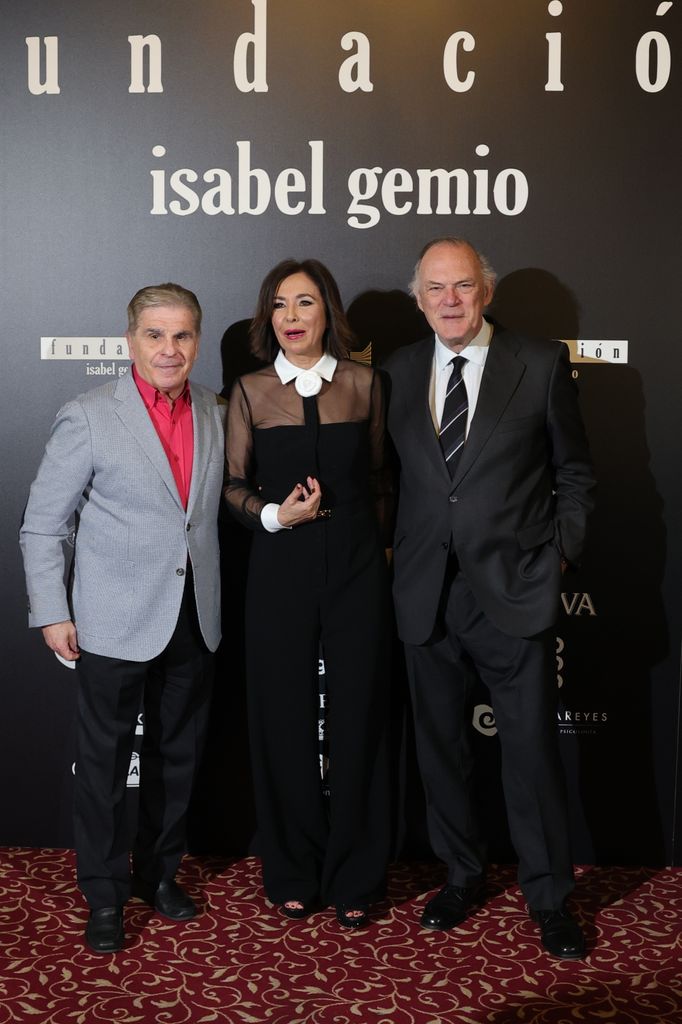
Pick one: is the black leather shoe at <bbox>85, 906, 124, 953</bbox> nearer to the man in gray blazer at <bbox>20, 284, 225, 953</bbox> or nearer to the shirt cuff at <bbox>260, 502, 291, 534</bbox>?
the man in gray blazer at <bbox>20, 284, 225, 953</bbox>

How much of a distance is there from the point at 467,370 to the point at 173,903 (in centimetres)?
186

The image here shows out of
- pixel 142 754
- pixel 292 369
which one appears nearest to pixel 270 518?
pixel 292 369

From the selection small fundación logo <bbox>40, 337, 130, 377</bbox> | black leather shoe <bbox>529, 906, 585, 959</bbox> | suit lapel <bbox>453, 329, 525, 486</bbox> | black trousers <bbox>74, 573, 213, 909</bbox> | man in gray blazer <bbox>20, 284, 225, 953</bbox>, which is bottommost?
black leather shoe <bbox>529, 906, 585, 959</bbox>

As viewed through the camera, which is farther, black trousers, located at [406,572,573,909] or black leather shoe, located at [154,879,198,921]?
black leather shoe, located at [154,879,198,921]

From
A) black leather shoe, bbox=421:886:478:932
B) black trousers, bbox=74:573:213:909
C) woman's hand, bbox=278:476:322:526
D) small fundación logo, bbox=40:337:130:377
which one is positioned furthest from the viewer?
small fundación logo, bbox=40:337:130:377

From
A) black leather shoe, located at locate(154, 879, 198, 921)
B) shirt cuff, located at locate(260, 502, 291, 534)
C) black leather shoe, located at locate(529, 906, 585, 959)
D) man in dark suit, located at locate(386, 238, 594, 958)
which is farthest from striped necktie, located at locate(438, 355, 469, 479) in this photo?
black leather shoe, located at locate(154, 879, 198, 921)

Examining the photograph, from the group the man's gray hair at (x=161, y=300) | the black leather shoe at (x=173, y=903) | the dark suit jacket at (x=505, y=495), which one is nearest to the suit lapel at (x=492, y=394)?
the dark suit jacket at (x=505, y=495)

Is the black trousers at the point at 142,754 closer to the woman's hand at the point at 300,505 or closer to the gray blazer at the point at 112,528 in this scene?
the gray blazer at the point at 112,528

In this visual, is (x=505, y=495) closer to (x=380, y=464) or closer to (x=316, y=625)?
(x=380, y=464)

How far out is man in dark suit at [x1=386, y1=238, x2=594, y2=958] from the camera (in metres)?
3.09

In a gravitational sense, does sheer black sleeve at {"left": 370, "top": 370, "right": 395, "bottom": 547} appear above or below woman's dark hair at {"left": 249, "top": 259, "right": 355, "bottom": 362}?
below

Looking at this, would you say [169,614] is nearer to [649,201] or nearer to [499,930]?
[499,930]

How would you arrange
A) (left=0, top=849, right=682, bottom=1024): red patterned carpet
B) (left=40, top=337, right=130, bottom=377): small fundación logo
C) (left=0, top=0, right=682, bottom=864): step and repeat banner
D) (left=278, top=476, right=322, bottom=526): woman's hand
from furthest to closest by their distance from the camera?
1. (left=40, top=337, right=130, bottom=377): small fundación logo
2. (left=0, top=0, right=682, bottom=864): step and repeat banner
3. (left=278, top=476, right=322, bottom=526): woman's hand
4. (left=0, top=849, right=682, bottom=1024): red patterned carpet

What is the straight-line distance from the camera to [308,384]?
318 cm
